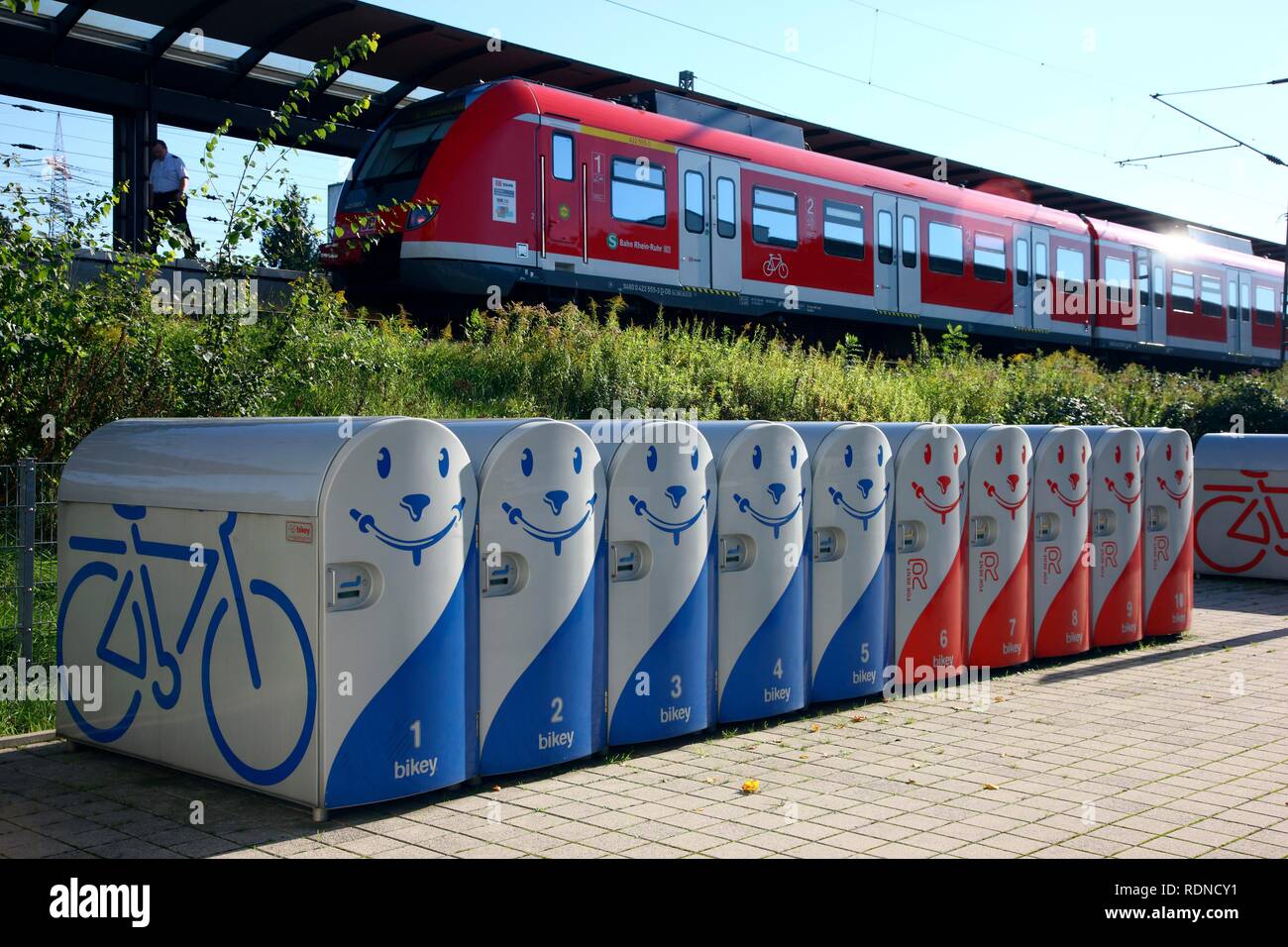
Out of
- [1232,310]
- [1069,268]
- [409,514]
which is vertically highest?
[1069,268]

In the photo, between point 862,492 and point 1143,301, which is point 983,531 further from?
point 1143,301

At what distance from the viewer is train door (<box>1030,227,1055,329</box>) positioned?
2262 centimetres

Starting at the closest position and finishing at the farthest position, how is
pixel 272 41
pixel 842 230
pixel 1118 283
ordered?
1. pixel 272 41
2. pixel 842 230
3. pixel 1118 283

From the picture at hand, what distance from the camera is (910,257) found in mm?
19625

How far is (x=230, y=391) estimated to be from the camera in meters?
8.77

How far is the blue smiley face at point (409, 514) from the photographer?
4953mm

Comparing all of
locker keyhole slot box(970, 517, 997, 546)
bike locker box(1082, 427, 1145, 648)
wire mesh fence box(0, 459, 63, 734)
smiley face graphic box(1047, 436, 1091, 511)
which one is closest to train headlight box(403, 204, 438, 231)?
wire mesh fence box(0, 459, 63, 734)

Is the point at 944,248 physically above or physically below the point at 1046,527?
above

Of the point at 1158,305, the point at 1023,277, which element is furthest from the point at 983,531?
the point at 1158,305

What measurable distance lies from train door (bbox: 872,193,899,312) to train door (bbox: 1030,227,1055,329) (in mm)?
4468

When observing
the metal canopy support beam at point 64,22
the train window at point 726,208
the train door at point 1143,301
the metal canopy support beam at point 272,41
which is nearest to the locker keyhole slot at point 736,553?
the train window at point 726,208

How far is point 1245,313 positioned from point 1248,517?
62.6ft

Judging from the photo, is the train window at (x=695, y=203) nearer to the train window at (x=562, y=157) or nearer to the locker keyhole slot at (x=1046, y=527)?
the train window at (x=562, y=157)

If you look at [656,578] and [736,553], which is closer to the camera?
[656,578]
